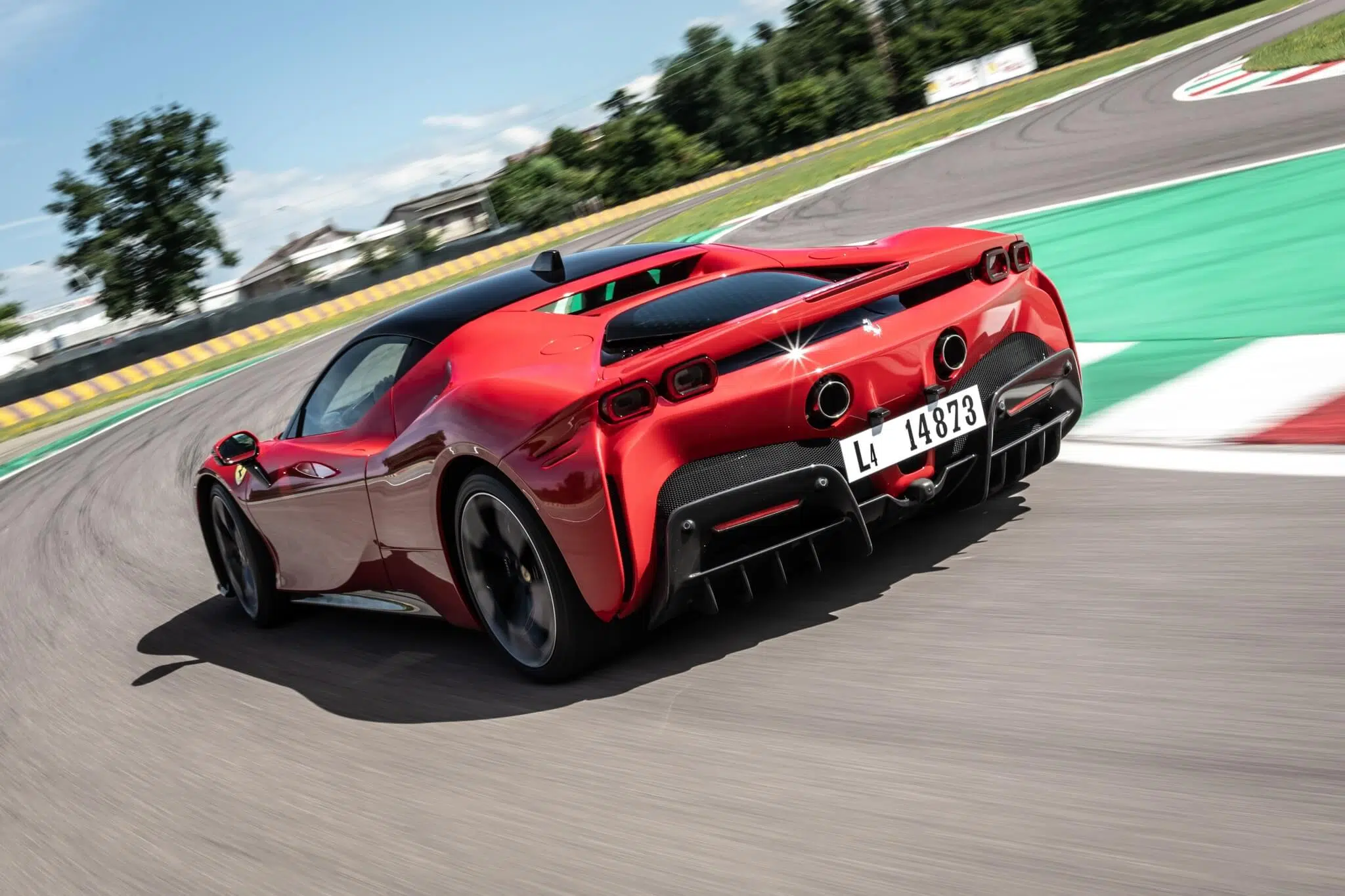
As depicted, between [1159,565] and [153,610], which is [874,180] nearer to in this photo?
[153,610]

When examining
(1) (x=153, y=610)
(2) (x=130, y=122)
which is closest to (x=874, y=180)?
(1) (x=153, y=610)

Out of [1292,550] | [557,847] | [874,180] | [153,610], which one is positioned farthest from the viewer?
[874,180]

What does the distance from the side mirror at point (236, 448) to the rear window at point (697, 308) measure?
1850 millimetres

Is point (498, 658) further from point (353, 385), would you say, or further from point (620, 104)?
point (620, 104)

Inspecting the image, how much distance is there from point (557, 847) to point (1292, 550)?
6.71ft

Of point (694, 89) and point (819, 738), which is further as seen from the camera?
point (694, 89)

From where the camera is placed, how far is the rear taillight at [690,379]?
3221 millimetres

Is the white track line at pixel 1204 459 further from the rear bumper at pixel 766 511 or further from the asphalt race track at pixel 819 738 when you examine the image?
the rear bumper at pixel 766 511

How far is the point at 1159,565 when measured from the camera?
352 cm

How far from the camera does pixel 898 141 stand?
1118 inches

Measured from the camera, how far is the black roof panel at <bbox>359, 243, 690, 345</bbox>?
417 centimetres

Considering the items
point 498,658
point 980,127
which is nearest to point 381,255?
point 980,127

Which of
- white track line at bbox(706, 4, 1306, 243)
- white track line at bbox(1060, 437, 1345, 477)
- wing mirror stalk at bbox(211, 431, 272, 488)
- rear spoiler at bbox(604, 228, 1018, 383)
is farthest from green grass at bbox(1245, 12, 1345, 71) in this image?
wing mirror stalk at bbox(211, 431, 272, 488)

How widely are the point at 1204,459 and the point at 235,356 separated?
78.9ft
